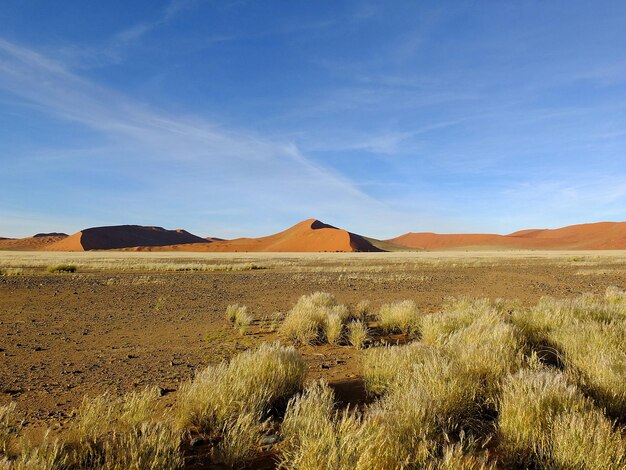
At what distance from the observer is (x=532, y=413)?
366 centimetres

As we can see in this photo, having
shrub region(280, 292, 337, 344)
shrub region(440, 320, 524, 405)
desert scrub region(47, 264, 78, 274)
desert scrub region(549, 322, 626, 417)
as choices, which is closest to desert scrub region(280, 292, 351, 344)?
shrub region(280, 292, 337, 344)

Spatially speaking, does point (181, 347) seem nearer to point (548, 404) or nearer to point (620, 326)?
point (548, 404)

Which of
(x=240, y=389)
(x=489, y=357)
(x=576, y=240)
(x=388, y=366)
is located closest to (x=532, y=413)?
(x=489, y=357)

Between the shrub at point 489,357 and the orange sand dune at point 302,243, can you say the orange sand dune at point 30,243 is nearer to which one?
the orange sand dune at point 302,243

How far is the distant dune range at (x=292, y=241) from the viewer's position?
122m

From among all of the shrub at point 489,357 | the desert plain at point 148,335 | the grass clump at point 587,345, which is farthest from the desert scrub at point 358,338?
the grass clump at point 587,345

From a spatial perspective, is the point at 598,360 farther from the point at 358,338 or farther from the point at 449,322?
the point at 358,338

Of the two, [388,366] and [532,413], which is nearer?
[532,413]

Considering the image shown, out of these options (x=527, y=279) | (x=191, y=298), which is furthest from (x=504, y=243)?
(x=191, y=298)

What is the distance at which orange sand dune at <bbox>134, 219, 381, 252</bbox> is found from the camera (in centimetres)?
11694

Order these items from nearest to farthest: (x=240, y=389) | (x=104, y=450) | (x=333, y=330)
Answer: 1. (x=104, y=450)
2. (x=240, y=389)
3. (x=333, y=330)

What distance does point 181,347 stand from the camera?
833 cm

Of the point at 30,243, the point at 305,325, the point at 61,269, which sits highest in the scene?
the point at 30,243

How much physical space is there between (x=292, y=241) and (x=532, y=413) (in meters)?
124
